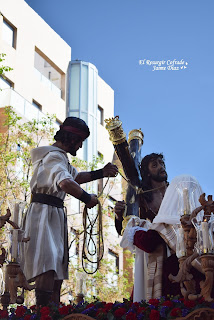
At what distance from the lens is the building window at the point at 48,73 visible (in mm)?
31319

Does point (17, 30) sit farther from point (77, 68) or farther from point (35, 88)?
point (77, 68)

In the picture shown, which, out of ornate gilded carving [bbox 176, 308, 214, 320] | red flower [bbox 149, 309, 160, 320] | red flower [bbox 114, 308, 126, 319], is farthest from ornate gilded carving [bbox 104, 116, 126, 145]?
ornate gilded carving [bbox 176, 308, 214, 320]

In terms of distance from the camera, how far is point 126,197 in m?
7.51

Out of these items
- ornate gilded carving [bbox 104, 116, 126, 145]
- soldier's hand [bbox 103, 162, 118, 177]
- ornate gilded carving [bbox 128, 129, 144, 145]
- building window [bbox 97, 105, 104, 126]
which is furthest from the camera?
building window [bbox 97, 105, 104, 126]

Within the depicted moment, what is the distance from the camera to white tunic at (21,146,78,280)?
5895 millimetres

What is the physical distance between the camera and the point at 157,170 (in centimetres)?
761

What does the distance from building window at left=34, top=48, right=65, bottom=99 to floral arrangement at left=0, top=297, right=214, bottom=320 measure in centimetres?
2557

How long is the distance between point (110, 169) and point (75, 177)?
379 millimetres

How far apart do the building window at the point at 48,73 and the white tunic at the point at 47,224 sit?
2458cm

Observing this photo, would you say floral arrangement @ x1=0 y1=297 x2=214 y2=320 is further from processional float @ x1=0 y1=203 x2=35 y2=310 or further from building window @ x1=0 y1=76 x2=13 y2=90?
building window @ x1=0 y1=76 x2=13 y2=90

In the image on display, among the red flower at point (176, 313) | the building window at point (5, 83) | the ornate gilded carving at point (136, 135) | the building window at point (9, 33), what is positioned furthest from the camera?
the building window at point (9, 33)

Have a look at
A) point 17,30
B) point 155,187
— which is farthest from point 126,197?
point 17,30

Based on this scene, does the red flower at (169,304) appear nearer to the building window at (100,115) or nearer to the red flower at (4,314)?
the red flower at (4,314)

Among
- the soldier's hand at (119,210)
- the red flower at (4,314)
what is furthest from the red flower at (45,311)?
the soldier's hand at (119,210)
